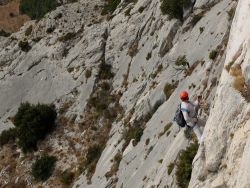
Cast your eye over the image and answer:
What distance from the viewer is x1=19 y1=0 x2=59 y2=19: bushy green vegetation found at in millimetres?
71062

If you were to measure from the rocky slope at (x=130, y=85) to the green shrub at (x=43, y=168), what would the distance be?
629 millimetres

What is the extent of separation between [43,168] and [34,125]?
5.50 m

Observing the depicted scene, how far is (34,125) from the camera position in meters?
45.0

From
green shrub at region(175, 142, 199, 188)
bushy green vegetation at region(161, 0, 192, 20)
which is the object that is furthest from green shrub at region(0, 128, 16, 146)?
green shrub at region(175, 142, 199, 188)

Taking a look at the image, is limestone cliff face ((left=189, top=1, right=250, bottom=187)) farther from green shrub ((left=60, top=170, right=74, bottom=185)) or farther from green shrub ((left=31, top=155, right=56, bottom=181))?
green shrub ((left=31, top=155, right=56, bottom=181))

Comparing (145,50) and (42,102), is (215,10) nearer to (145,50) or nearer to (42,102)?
(145,50)

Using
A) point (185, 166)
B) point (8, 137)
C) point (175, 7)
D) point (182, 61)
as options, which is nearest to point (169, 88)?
point (182, 61)

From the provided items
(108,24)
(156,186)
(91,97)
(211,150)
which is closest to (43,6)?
(108,24)

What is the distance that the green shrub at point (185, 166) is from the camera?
20.4 metres

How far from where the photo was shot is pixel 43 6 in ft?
241

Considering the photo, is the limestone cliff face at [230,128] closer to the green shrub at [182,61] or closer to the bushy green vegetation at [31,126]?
the green shrub at [182,61]

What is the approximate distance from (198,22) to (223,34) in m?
5.86

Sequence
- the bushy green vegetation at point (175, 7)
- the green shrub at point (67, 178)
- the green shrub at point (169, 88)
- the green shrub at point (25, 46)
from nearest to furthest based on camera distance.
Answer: the green shrub at point (169, 88) < the bushy green vegetation at point (175, 7) < the green shrub at point (67, 178) < the green shrub at point (25, 46)

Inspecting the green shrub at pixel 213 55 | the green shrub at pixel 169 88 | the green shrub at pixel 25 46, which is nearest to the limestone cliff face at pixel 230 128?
the green shrub at pixel 213 55
